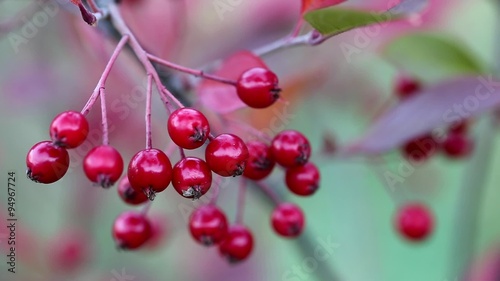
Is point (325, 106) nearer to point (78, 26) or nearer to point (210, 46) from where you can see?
point (210, 46)

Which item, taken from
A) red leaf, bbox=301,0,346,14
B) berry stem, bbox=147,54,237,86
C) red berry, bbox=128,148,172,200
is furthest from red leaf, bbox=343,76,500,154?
red berry, bbox=128,148,172,200

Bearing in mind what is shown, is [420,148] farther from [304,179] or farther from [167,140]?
[167,140]

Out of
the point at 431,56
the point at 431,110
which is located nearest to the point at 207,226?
the point at 431,110

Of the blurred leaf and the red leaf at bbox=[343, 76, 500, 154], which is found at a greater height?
the blurred leaf

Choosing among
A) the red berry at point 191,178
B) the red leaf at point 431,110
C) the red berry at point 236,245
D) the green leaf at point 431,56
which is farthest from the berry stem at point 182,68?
the green leaf at point 431,56

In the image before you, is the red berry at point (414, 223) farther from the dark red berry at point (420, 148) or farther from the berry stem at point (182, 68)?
the berry stem at point (182, 68)

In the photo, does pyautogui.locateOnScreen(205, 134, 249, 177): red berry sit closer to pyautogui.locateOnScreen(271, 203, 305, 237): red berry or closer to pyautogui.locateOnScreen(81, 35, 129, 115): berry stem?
pyautogui.locateOnScreen(81, 35, 129, 115): berry stem
